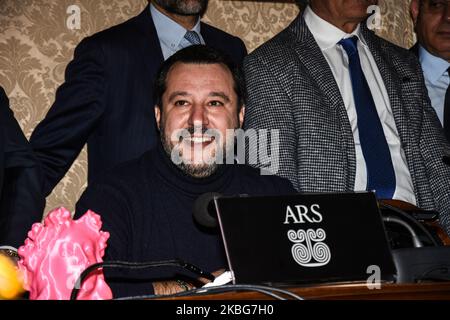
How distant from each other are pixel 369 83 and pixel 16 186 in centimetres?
133

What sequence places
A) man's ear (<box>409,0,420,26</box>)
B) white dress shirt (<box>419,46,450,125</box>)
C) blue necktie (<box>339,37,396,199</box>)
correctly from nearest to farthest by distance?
blue necktie (<box>339,37,396,199</box>) < white dress shirt (<box>419,46,450,125</box>) < man's ear (<box>409,0,420,26</box>)

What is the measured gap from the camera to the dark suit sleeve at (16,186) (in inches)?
76.2

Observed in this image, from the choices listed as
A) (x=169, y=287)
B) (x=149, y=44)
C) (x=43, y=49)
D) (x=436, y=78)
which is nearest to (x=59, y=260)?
(x=169, y=287)

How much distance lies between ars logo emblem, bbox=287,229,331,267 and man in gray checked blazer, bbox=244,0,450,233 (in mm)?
1064

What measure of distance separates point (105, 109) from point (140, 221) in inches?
23.5

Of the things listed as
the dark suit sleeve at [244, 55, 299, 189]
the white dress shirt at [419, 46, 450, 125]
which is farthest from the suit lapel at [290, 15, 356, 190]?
the white dress shirt at [419, 46, 450, 125]

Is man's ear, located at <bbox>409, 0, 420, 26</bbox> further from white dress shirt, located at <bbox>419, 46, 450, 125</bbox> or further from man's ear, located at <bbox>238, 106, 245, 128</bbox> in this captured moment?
man's ear, located at <bbox>238, 106, 245, 128</bbox>

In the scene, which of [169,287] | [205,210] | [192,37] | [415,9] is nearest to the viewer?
[205,210]

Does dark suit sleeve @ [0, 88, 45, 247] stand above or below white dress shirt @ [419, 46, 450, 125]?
below

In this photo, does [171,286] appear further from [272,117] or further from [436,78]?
[436,78]

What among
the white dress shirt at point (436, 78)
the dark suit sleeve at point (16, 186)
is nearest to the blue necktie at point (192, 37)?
the dark suit sleeve at point (16, 186)

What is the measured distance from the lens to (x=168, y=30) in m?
2.56

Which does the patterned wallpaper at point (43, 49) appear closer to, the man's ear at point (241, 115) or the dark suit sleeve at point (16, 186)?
the dark suit sleeve at point (16, 186)

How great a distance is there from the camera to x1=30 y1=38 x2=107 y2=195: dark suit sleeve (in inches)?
92.8
